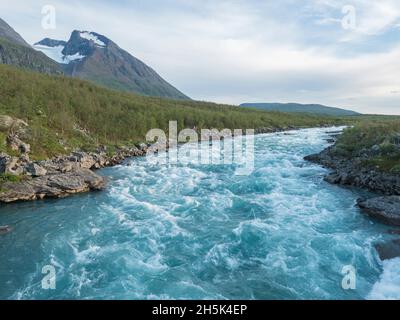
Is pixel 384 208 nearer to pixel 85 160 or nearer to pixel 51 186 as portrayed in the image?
pixel 51 186

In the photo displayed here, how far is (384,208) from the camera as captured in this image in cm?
1712

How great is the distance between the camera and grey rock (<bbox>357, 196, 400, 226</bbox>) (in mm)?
16234

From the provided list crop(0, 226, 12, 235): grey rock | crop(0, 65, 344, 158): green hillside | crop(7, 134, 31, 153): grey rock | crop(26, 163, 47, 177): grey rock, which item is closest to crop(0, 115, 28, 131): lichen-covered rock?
crop(0, 65, 344, 158): green hillside

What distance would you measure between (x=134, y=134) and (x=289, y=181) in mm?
25431

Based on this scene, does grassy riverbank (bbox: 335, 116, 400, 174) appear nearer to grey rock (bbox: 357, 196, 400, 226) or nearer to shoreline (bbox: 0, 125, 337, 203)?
grey rock (bbox: 357, 196, 400, 226)

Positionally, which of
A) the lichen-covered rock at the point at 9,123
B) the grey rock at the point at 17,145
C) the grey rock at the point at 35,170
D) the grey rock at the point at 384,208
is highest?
the lichen-covered rock at the point at 9,123

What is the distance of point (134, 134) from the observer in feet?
147

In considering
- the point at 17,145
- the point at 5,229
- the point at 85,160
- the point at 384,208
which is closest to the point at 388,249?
the point at 384,208

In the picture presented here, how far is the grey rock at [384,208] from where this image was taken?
1623 cm

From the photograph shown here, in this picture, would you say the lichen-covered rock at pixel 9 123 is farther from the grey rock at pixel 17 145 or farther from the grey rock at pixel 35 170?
the grey rock at pixel 35 170

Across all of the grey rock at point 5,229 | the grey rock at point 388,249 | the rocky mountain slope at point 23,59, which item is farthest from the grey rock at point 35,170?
the rocky mountain slope at point 23,59
